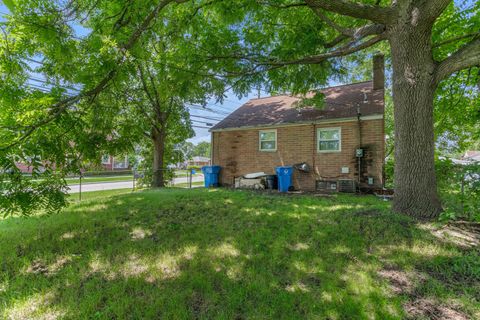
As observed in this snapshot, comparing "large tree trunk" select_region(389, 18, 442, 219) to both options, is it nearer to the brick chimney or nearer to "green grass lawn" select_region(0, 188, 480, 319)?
"green grass lawn" select_region(0, 188, 480, 319)

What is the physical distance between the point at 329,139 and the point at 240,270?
27.3 ft

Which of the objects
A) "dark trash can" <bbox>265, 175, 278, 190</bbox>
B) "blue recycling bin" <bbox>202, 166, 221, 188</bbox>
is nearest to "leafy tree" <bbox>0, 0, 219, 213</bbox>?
"dark trash can" <bbox>265, 175, 278, 190</bbox>

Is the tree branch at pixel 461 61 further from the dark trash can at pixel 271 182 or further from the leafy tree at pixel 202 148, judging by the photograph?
the leafy tree at pixel 202 148

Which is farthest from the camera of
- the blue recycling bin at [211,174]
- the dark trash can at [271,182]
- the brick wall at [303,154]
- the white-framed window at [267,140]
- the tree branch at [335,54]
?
the blue recycling bin at [211,174]

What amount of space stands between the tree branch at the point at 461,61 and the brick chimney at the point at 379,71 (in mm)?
6509

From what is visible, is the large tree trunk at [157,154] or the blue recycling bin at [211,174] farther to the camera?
the large tree trunk at [157,154]

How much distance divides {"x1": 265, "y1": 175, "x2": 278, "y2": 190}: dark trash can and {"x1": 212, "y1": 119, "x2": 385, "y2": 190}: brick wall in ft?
1.49


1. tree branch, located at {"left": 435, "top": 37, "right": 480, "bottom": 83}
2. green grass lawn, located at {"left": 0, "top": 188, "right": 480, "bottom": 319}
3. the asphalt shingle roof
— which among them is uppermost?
the asphalt shingle roof

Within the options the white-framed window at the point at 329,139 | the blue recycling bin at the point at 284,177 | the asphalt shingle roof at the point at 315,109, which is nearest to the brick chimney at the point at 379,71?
the asphalt shingle roof at the point at 315,109

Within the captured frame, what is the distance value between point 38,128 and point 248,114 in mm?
10613

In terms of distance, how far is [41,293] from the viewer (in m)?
2.86

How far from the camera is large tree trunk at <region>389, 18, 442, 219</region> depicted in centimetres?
451

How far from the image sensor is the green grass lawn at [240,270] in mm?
2486

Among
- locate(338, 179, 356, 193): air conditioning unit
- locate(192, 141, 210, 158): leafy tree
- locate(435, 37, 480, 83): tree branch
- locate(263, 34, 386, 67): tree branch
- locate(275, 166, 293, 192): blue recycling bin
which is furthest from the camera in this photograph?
locate(192, 141, 210, 158): leafy tree
